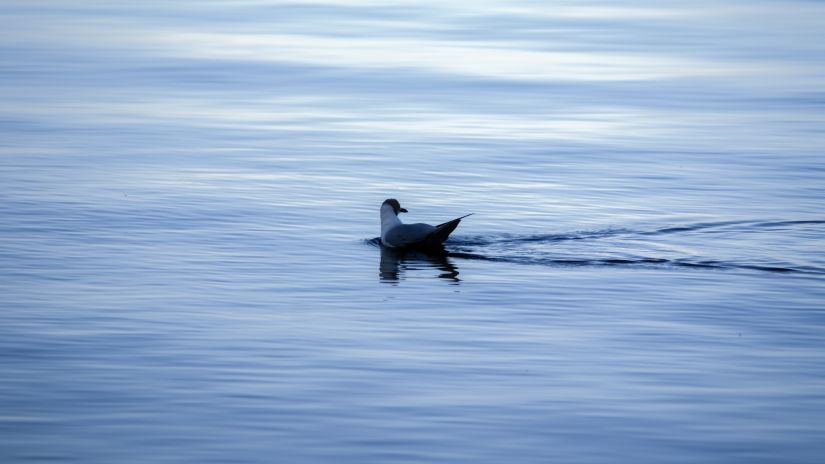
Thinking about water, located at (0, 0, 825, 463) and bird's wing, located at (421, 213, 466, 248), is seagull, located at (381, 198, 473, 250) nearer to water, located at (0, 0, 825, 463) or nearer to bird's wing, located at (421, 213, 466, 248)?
bird's wing, located at (421, 213, 466, 248)

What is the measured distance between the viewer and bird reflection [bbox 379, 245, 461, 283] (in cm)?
1441

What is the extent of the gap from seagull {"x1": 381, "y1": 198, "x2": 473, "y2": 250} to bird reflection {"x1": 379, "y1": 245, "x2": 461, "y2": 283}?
0.09 m

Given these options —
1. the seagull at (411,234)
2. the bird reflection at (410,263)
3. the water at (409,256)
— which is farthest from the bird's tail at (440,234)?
the water at (409,256)

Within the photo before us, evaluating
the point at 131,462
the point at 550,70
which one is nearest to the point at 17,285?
the point at 131,462

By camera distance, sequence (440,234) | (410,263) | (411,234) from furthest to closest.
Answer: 1. (411,234)
2. (440,234)
3. (410,263)

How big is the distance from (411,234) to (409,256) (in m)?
0.24

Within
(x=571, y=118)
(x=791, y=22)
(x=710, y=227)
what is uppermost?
(x=791, y=22)

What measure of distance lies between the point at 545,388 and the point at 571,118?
14290mm

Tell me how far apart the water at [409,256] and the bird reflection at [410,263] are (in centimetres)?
9

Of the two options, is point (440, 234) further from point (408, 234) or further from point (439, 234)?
point (408, 234)

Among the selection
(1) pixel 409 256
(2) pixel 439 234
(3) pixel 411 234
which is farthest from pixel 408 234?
(2) pixel 439 234

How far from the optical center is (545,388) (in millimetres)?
10320

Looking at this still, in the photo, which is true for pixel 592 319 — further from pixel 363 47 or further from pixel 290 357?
pixel 363 47

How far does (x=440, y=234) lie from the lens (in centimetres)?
1543
